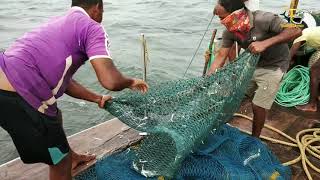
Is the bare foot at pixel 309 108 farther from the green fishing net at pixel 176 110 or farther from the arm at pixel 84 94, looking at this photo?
the arm at pixel 84 94

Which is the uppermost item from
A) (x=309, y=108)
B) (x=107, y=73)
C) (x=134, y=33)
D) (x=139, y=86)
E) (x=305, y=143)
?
(x=107, y=73)

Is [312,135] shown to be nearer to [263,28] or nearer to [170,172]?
[263,28]

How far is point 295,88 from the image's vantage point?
6211mm

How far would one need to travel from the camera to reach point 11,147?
6.83m

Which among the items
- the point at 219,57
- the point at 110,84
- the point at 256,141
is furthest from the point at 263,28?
the point at 110,84

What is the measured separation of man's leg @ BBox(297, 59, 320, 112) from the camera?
571 cm

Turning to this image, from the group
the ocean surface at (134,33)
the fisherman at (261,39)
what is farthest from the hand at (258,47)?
the ocean surface at (134,33)

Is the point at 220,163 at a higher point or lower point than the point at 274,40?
lower

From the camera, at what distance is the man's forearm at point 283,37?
379cm

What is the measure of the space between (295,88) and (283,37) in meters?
2.64

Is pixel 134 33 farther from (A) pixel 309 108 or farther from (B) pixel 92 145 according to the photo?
(B) pixel 92 145

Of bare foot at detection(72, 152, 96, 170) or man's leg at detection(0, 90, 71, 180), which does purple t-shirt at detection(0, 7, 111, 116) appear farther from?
bare foot at detection(72, 152, 96, 170)

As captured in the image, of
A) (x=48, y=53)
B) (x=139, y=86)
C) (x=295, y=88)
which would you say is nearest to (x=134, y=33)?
(x=295, y=88)

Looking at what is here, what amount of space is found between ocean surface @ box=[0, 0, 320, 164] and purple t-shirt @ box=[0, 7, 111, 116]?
13.8 feet
